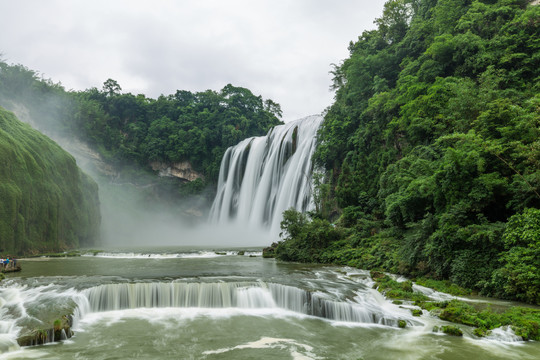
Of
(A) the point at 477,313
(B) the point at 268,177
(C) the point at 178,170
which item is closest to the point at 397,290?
(A) the point at 477,313

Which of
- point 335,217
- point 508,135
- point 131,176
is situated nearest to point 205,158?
point 131,176

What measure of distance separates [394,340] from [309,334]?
7.09 ft

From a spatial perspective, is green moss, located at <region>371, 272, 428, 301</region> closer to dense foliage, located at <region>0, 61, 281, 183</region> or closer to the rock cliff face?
dense foliage, located at <region>0, 61, 281, 183</region>

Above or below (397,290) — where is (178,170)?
above

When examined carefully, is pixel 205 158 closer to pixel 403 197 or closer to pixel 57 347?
pixel 403 197

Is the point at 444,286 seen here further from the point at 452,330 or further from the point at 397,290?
the point at 452,330

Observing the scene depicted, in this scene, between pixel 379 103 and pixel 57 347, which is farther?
pixel 379 103

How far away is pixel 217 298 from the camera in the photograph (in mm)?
11242

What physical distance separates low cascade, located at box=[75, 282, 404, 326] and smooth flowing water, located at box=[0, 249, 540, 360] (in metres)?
0.03

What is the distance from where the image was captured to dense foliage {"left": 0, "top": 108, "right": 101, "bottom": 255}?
20.8m

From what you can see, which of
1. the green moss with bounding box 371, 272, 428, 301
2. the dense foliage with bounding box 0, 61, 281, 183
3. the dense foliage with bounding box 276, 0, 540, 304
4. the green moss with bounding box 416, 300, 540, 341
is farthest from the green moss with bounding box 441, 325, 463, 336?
the dense foliage with bounding box 0, 61, 281, 183

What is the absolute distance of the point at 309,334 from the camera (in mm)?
8750

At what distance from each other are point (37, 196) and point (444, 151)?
88.4 ft

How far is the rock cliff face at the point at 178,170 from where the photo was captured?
5450 cm
